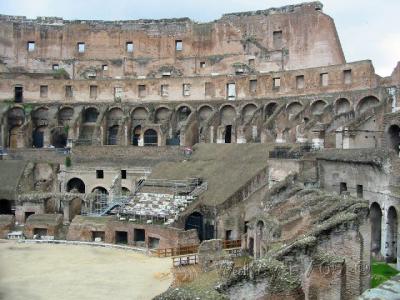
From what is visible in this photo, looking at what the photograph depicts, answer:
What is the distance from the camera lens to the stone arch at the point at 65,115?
52000 mm

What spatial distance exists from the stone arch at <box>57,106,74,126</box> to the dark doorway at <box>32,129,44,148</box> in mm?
2133

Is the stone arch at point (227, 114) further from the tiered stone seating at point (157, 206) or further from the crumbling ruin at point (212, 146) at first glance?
the tiered stone seating at point (157, 206)

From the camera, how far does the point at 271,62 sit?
54.0 metres

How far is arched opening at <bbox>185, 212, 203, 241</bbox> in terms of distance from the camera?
32875mm

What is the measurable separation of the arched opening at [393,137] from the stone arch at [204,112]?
64.7ft

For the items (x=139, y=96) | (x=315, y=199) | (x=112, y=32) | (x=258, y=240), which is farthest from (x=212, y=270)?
(x=112, y=32)

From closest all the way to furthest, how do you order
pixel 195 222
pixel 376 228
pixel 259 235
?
1. pixel 376 228
2. pixel 259 235
3. pixel 195 222

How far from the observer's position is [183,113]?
50469 millimetres

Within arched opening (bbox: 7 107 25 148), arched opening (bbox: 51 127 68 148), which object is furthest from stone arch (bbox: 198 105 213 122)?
arched opening (bbox: 7 107 25 148)

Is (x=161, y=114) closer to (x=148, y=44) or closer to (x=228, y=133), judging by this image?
(x=228, y=133)

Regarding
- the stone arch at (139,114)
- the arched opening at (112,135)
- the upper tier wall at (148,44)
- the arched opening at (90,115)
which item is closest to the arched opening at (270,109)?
the upper tier wall at (148,44)

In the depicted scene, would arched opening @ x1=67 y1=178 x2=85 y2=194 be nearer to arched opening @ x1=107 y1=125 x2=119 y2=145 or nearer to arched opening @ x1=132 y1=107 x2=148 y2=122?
arched opening @ x1=107 y1=125 x2=119 y2=145

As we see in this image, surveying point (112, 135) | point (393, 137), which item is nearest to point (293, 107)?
point (393, 137)

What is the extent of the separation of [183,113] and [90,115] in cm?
934
